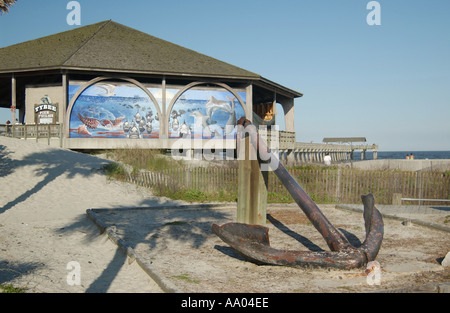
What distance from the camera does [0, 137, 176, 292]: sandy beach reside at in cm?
611

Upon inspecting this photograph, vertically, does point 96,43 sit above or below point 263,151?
above

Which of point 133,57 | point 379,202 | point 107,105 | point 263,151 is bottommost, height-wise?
point 379,202

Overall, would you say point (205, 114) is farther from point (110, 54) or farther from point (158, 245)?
point (158, 245)

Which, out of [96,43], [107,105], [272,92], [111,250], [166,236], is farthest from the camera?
[272,92]

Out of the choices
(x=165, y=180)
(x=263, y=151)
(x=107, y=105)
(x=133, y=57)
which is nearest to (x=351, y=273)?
(x=263, y=151)

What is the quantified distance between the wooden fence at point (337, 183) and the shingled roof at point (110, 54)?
12.6 meters

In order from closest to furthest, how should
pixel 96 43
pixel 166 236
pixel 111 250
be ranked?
pixel 111 250 → pixel 166 236 → pixel 96 43

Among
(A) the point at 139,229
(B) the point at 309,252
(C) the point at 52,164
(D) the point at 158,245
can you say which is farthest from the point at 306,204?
(C) the point at 52,164

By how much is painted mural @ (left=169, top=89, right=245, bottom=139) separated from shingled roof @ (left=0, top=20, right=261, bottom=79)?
172 centimetres

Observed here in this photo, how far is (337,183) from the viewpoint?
53.1 feet

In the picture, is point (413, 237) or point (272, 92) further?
point (272, 92)

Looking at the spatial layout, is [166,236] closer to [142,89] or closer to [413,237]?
[413,237]

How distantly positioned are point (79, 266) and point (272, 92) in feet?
97.6

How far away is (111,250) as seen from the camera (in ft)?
26.3
